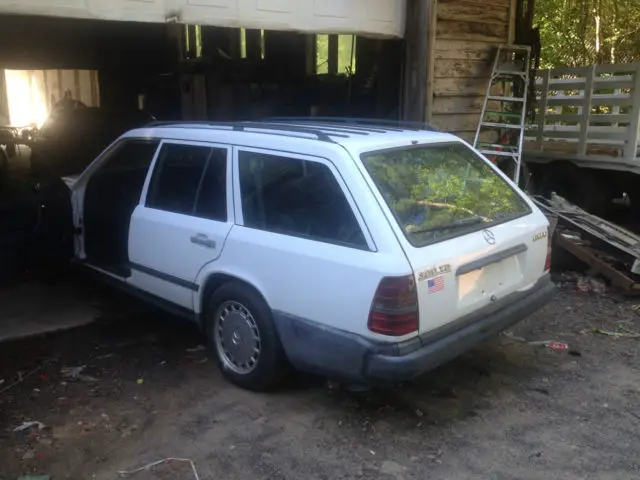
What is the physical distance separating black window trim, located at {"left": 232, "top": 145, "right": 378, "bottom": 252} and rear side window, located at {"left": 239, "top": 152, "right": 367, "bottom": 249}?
0.01 meters

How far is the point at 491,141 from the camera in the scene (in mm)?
8008

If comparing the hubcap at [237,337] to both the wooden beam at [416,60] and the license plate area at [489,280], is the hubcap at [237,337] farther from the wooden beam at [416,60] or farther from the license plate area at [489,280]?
the wooden beam at [416,60]

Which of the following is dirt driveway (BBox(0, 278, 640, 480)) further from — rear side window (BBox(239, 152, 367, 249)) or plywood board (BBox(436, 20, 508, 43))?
plywood board (BBox(436, 20, 508, 43))

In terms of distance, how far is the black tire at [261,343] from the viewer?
359cm

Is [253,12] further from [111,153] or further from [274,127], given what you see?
[274,127]

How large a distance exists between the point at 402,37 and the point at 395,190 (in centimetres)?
386

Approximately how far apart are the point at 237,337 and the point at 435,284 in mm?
→ 1367

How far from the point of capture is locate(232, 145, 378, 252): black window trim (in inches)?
124

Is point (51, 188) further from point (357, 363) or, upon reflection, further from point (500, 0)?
point (500, 0)

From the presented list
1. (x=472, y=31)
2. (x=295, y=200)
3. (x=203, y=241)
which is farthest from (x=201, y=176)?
(x=472, y=31)

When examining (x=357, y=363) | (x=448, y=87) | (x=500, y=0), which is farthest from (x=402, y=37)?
(x=357, y=363)

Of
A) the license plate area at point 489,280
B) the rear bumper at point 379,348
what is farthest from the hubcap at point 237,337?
the license plate area at point 489,280

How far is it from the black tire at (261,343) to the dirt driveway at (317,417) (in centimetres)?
10

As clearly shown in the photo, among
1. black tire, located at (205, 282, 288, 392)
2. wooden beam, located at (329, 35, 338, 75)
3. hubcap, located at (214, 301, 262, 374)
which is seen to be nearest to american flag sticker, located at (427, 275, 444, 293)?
black tire, located at (205, 282, 288, 392)
